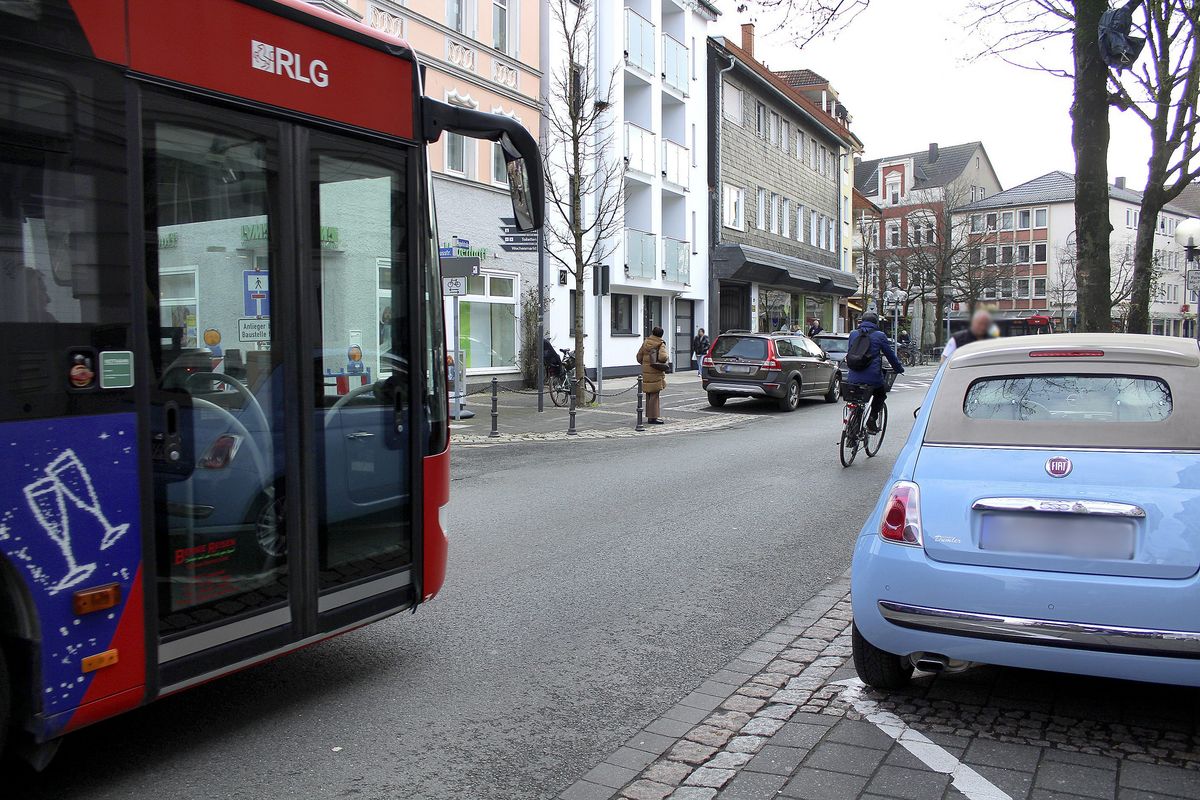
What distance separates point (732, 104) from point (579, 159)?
1752 centimetres

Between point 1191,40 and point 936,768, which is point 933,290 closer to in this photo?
point 1191,40

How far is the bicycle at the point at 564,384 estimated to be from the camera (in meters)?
20.5

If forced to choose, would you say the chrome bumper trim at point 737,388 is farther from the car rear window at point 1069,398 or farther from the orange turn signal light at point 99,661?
Answer: the orange turn signal light at point 99,661

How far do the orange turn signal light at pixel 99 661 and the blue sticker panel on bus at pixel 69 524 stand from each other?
0.7 inches

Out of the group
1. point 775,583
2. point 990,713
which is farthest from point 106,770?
point 775,583

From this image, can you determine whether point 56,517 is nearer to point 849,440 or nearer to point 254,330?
point 254,330

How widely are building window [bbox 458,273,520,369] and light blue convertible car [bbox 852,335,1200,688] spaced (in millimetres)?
18437

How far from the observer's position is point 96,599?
321 centimetres

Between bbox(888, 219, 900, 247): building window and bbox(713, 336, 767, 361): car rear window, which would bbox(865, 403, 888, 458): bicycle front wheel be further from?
bbox(888, 219, 900, 247): building window

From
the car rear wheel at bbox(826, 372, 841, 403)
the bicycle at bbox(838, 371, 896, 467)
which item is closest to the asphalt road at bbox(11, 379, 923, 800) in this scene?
the bicycle at bbox(838, 371, 896, 467)

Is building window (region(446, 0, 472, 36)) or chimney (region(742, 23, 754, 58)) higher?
chimney (region(742, 23, 754, 58))

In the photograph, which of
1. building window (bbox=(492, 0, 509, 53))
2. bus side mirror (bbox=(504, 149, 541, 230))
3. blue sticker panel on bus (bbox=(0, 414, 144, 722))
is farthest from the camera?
building window (bbox=(492, 0, 509, 53))

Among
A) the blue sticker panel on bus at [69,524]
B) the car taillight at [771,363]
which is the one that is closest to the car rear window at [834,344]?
the car taillight at [771,363]

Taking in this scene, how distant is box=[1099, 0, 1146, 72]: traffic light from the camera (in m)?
10.4
